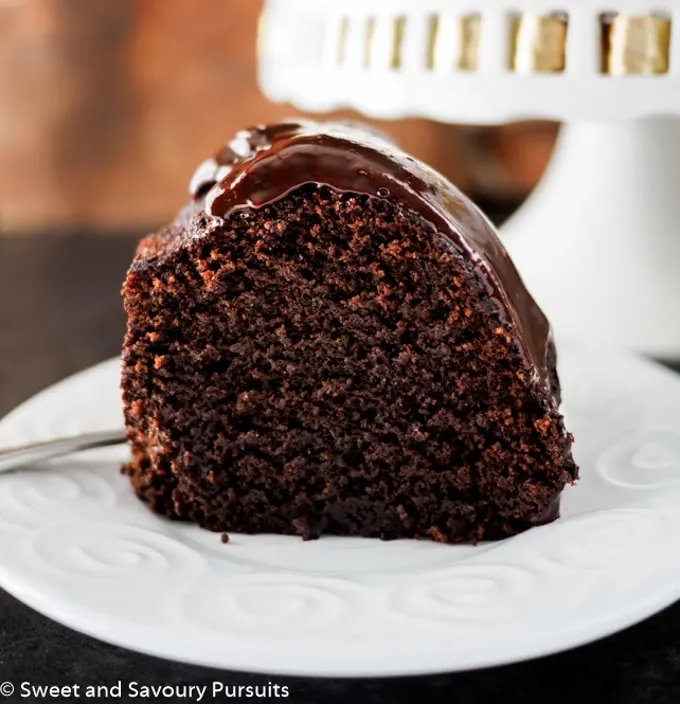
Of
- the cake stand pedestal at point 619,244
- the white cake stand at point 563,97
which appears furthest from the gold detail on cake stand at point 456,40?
the cake stand pedestal at point 619,244

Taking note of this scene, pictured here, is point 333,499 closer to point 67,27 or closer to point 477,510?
point 477,510

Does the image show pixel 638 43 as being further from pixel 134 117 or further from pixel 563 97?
pixel 134 117

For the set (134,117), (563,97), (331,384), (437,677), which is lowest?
(437,677)

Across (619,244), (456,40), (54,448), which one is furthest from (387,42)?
(54,448)

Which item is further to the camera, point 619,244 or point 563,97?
point 619,244

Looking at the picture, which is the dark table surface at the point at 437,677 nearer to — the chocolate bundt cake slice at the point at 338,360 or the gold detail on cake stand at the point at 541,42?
the chocolate bundt cake slice at the point at 338,360

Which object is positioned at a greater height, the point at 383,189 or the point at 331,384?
the point at 383,189

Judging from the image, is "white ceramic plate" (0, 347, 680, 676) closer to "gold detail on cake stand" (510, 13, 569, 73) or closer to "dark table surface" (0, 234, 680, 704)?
"dark table surface" (0, 234, 680, 704)
